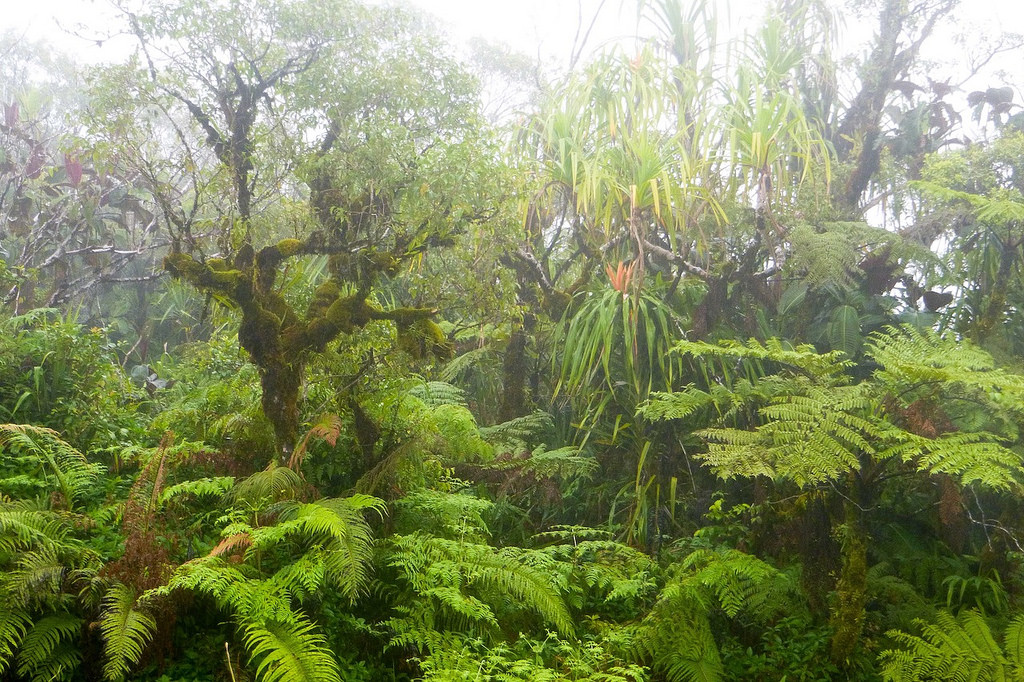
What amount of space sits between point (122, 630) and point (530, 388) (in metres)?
3.91

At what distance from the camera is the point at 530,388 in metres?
6.21

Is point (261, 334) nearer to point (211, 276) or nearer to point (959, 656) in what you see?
point (211, 276)

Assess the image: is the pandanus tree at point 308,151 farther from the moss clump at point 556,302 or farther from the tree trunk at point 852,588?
the tree trunk at point 852,588

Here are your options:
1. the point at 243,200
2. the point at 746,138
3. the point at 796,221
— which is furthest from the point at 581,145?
the point at 243,200

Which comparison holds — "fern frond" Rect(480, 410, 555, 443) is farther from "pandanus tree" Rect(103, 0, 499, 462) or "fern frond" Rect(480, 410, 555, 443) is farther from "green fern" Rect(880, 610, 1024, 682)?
"green fern" Rect(880, 610, 1024, 682)

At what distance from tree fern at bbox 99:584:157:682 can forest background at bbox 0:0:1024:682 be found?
16 millimetres

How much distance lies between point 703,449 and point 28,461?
4.02 metres

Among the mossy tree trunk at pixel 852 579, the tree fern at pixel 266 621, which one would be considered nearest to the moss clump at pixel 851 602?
the mossy tree trunk at pixel 852 579

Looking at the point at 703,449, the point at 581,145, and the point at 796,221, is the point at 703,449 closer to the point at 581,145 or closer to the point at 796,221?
the point at 796,221

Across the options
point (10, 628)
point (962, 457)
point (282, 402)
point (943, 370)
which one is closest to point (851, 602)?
point (962, 457)

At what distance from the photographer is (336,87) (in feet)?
13.4

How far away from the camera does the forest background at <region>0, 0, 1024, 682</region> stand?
3.18 meters

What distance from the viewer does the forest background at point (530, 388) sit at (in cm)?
318

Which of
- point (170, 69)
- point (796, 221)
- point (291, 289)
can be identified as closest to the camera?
point (170, 69)
